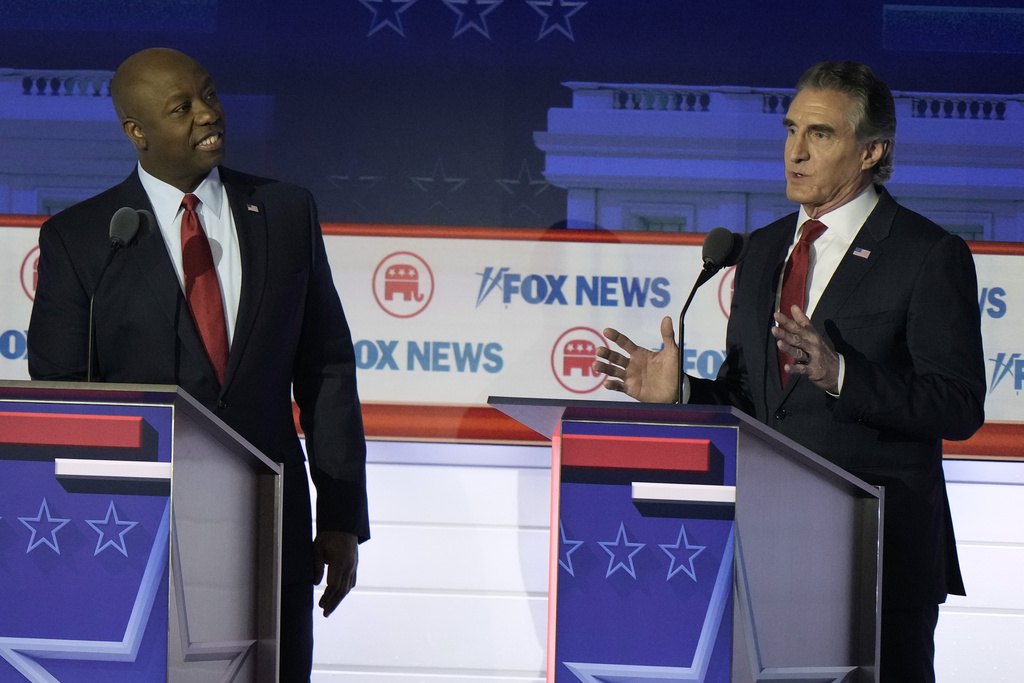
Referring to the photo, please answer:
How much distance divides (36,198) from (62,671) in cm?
220

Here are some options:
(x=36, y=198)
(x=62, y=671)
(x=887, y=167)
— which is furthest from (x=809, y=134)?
(x=36, y=198)

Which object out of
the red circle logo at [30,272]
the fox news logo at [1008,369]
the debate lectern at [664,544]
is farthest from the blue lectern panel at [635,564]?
the red circle logo at [30,272]

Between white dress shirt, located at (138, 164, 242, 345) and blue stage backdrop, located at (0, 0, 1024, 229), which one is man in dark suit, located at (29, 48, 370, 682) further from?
blue stage backdrop, located at (0, 0, 1024, 229)

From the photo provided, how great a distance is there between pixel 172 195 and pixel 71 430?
2.54 ft

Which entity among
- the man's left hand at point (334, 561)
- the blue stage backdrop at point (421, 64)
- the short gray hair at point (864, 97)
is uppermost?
the blue stage backdrop at point (421, 64)

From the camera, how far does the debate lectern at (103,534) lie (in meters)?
1.53

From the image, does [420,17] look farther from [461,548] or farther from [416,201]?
[461,548]

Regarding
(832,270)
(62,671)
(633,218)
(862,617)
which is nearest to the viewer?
(62,671)

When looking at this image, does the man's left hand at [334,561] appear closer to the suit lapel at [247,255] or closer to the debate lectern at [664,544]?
the suit lapel at [247,255]

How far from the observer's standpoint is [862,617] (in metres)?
1.79

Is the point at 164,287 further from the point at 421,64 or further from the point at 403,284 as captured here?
the point at 421,64

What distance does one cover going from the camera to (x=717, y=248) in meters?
1.90

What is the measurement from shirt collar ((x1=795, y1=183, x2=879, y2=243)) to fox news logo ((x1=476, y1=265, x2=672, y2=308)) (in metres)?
1.09

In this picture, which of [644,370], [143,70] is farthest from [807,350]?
[143,70]
